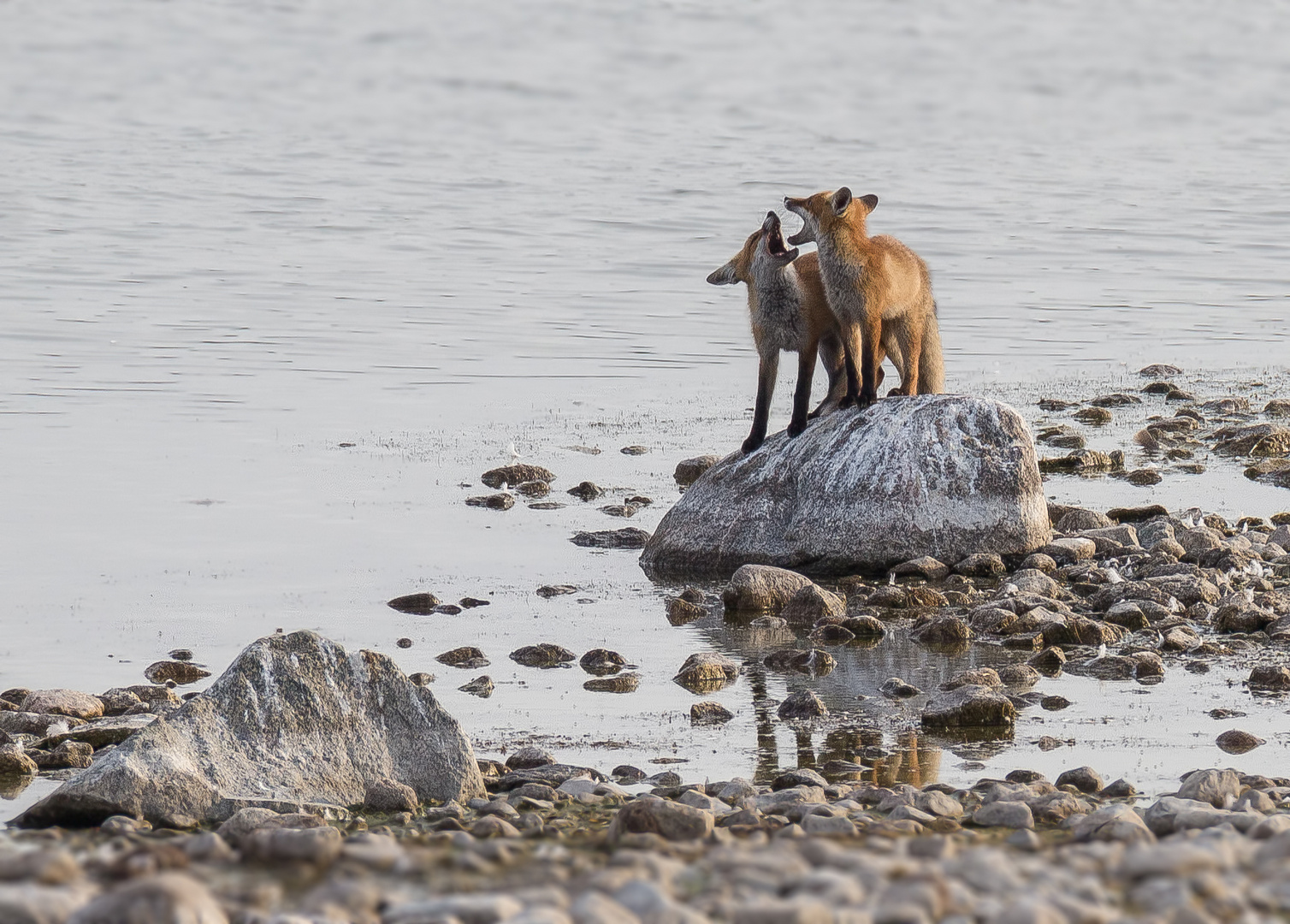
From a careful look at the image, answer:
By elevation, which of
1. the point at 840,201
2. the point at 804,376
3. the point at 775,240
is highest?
the point at 840,201

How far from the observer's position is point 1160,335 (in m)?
21.9

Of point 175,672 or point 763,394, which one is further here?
point 763,394

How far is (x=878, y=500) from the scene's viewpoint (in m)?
11.2

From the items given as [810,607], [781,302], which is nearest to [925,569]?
[810,607]

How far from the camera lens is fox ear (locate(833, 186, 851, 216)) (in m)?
10.8

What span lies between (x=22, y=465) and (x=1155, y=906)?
11432 millimetres

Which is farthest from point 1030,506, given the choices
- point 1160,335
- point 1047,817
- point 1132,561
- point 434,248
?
point 434,248

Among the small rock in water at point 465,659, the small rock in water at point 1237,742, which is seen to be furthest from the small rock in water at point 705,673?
the small rock in water at point 1237,742

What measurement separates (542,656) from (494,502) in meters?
3.92

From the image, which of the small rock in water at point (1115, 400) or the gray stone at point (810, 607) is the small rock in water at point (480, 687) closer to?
the gray stone at point (810, 607)

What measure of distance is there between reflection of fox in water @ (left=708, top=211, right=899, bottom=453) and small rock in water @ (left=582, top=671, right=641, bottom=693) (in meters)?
2.96

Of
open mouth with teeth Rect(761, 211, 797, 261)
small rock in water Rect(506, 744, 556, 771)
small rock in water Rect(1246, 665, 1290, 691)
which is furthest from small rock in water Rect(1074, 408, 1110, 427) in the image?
small rock in water Rect(506, 744, 556, 771)

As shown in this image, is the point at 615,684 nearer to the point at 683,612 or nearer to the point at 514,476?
the point at 683,612

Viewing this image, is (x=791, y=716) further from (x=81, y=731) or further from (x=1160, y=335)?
(x=1160, y=335)
